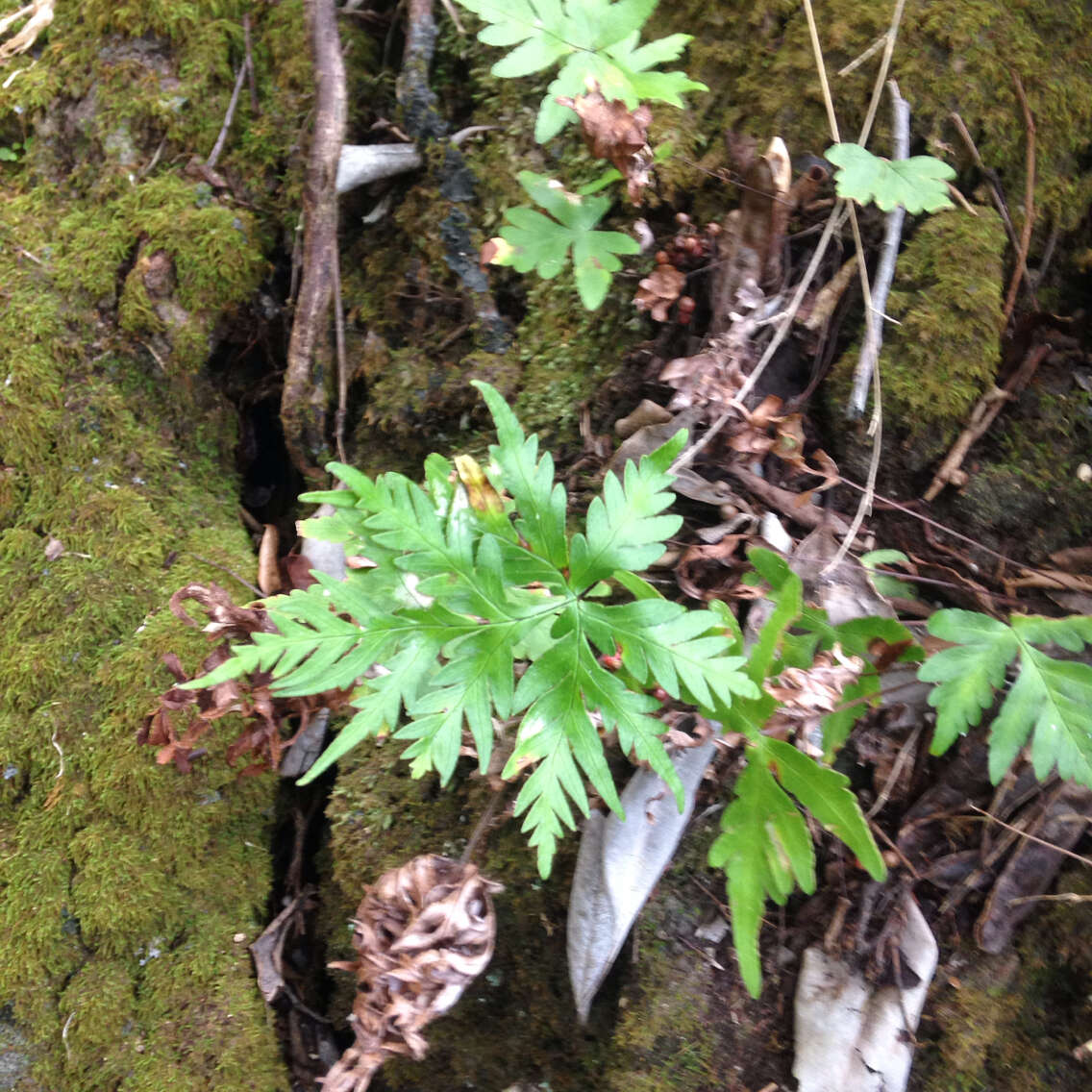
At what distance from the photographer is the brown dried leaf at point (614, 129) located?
2172 mm

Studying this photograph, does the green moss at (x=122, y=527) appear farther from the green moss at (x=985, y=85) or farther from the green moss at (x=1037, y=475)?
the green moss at (x=1037, y=475)

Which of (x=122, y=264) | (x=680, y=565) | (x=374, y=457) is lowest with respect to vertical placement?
(x=680, y=565)

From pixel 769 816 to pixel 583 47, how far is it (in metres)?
1.92

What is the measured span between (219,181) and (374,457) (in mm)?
1168

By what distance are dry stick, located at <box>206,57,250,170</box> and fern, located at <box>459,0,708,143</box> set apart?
1299 millimetres

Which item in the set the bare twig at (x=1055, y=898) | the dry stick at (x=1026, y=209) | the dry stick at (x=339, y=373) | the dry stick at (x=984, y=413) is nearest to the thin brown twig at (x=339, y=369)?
the dry stick at (x=339, y=373)

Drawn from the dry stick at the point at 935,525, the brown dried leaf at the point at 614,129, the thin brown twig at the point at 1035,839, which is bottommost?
the thin brown twig at the point at 1035,839

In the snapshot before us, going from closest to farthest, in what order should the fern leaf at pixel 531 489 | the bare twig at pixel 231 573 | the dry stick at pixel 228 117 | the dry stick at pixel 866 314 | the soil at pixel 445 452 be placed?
the fern leaf at pixel 531 489
the soil at pixel 445 452
the dry stick at pixel 866 314
the bare twig at pixel 231 573
the dry stick at pixel 228 117

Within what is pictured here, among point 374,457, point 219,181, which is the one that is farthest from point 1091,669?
point 219,181

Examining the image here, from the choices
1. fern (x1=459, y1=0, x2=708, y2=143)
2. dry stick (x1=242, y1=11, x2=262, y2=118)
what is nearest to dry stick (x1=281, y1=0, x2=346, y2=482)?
dry stick (x1=242, y1=11, x2=262, y2=118)

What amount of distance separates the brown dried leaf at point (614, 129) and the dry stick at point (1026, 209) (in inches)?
39.6

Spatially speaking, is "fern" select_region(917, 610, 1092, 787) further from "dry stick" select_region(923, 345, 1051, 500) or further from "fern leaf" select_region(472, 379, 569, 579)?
"fern leaf" select_region(472, 379, 569, 579)

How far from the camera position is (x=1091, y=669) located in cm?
173

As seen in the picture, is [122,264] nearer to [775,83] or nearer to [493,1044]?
[775,83]
